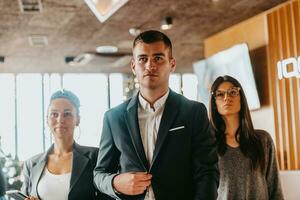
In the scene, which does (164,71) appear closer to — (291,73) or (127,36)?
(291,73)

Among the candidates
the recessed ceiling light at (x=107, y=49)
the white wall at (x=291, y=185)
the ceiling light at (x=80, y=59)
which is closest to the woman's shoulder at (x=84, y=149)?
the white wall at (x=291, y=185)

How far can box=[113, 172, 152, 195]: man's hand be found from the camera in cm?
162

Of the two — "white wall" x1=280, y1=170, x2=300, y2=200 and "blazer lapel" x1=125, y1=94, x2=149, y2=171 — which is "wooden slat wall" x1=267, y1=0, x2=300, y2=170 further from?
"blazer lapel" x1=125, y1=94, x2=149, y2=171

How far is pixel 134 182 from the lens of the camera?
1616mm

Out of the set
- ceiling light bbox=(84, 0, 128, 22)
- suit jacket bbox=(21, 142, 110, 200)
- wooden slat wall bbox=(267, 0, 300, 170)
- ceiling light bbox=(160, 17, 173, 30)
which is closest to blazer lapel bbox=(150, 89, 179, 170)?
suit jacket bbox=(21, 142, 110, 200)

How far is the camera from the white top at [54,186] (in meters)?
2.21

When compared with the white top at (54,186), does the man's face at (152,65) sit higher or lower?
higher

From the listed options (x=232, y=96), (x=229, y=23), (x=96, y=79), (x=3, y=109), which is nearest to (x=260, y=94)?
(x=229, y=23)

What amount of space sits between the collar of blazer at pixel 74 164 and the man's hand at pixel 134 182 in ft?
2.04

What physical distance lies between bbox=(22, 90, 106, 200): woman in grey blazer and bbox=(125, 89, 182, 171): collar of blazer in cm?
54

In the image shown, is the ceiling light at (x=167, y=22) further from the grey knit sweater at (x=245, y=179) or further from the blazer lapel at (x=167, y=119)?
the blazer lapel at (x=167, y=119)

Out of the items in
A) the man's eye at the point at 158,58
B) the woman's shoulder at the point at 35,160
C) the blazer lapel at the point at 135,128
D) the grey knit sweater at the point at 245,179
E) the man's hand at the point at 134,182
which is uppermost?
the man's eye at the point at 158,58

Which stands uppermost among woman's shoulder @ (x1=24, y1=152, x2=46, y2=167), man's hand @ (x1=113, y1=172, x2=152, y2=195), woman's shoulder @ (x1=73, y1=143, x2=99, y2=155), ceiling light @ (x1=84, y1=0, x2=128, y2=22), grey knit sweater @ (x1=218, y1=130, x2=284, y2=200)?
ceiling light @ (x1=84, y1=0, x2=128, y2=22)

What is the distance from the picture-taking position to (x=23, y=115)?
38.3 feet
